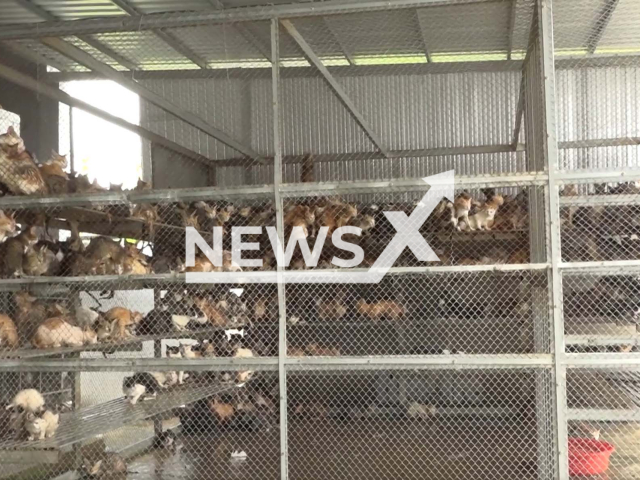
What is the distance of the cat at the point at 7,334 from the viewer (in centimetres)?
595

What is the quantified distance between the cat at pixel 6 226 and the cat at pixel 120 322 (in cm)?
119

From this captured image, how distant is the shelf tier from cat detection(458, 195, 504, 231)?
10.7ft

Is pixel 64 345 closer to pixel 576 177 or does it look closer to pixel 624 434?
pixel 576 177

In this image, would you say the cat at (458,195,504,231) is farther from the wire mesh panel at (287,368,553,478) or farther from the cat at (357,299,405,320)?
the cat at (357,299,405,320)

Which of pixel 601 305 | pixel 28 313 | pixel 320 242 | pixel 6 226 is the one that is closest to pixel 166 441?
pixel 28 313

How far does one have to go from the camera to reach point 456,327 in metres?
10.3

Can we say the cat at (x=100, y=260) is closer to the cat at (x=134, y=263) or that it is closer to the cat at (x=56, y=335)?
the cat at (x=134, y=263)

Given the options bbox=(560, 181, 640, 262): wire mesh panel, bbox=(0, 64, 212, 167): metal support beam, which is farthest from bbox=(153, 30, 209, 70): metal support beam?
bbox=(560, 181, 640, 262): wire mesh panel

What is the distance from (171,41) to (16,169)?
374cm

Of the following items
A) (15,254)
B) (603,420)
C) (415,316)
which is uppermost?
(15,254)

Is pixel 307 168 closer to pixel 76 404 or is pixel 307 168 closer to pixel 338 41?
pixel 338 41

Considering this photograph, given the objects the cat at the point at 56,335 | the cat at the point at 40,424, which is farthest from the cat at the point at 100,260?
the cat at the point at 40,424

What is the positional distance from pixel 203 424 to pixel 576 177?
6131 millimetres

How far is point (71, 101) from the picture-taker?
711 cm
